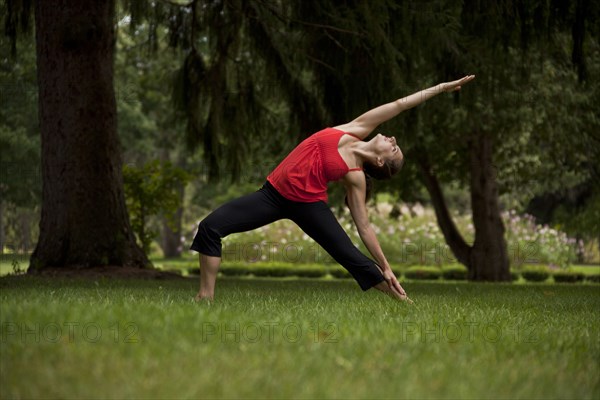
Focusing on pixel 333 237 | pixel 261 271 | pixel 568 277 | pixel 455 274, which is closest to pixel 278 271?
pixel 261 271

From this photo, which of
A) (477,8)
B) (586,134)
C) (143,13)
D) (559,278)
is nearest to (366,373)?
(477,8)

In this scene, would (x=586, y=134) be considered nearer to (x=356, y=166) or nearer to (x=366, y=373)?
(x=356, y=166)

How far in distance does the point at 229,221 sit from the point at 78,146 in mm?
6628

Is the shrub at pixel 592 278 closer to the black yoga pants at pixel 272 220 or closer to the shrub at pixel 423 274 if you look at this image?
the shrub at pixel 423 274

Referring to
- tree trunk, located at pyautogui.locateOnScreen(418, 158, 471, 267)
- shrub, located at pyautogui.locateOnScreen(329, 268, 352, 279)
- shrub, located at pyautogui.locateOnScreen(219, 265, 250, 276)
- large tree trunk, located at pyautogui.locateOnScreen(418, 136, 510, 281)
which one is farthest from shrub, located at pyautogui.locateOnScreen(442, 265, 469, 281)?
shrub, located at pyautogui.locateOnScreen(219, 265, 250, 276)

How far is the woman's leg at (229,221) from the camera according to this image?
6.84 meters

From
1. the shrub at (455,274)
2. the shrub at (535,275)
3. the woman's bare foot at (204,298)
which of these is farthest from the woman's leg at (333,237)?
the shrub at (535,275)

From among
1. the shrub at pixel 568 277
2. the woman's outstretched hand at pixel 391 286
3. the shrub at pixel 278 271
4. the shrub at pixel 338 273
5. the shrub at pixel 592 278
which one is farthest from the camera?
the shrub at pixel 278 271

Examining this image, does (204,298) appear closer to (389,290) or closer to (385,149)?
(389,290)

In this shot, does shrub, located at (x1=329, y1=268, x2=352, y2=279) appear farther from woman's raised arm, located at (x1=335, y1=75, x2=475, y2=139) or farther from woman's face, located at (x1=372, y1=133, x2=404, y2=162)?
woman's face, located at (x1=372, y1=133, x2=404, y2=162)

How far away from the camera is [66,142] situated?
1283 centimetres

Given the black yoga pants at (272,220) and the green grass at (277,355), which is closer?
the green grass at (277,355)

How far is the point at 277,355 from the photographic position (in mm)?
4090

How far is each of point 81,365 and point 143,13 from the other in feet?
40.3
